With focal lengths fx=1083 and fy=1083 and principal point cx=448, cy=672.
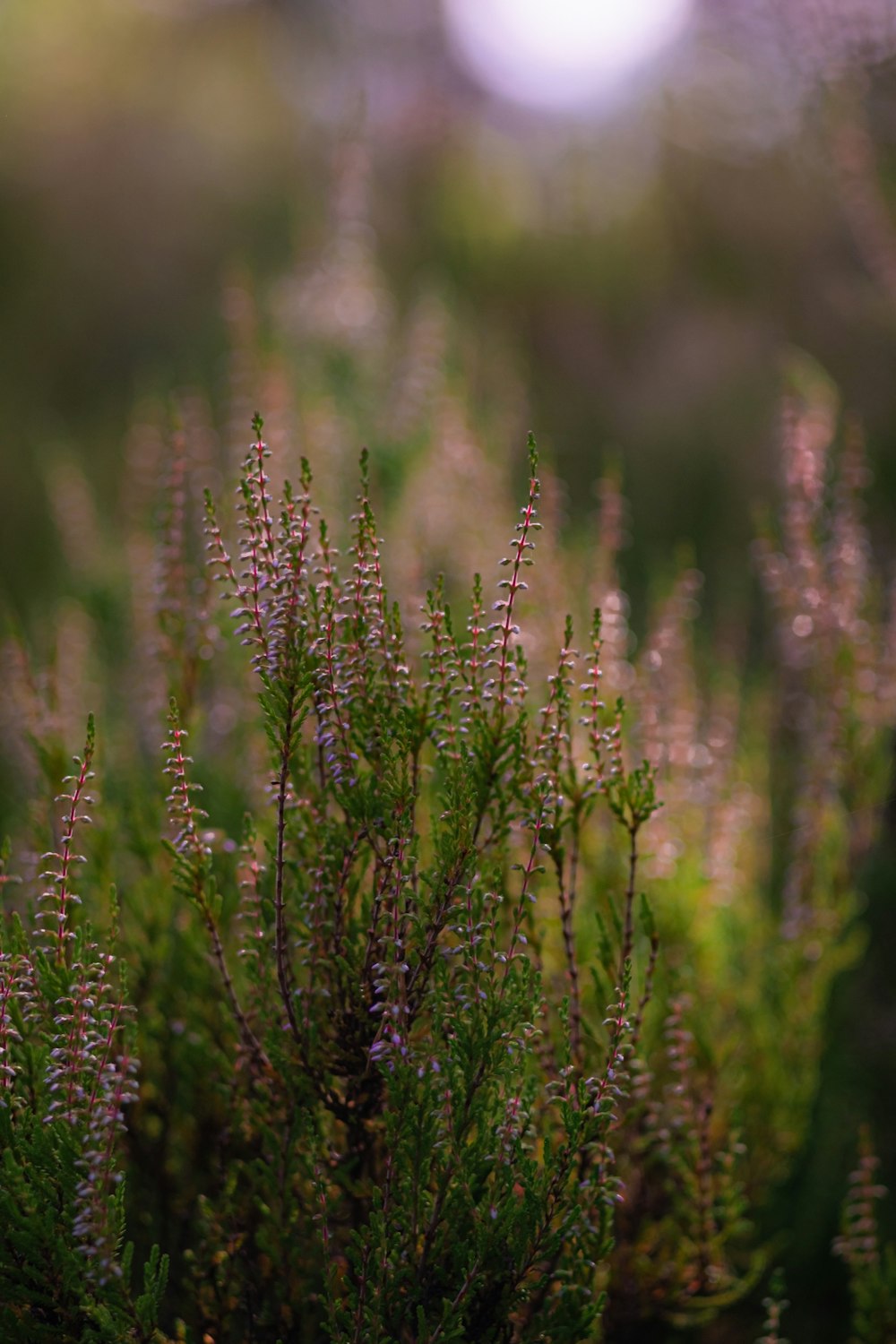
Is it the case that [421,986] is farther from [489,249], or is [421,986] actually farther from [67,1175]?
[489,249]

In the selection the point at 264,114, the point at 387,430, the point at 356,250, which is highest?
the point at 264,114

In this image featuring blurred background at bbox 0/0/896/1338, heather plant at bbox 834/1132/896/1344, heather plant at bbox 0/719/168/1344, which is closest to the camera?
heather plant at bbox 0/719/168/1344

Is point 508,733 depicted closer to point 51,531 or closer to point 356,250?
point 356,250

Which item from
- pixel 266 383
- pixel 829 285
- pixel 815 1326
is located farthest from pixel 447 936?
pixel 829 285

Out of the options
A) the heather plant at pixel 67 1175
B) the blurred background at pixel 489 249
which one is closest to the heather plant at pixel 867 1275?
the heather plant at pixel 67 1175

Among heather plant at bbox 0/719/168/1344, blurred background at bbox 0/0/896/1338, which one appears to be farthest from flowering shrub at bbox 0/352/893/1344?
blurred background at bbox 0/0/896/1338

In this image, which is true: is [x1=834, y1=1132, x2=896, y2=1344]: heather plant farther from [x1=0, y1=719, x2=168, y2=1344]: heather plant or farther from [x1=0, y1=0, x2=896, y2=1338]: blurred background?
[x1=0, y1=0, x2=896, y2=1338]: blurred background

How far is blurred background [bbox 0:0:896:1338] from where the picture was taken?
6008 mm

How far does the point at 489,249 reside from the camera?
8.76 meters

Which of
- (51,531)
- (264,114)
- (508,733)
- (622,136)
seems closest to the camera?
(508,733)

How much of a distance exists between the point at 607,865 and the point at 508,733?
109cm

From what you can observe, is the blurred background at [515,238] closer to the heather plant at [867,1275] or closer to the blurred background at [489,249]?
the blurred background at [489,249]

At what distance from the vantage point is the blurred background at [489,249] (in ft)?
19.7

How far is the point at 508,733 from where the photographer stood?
167 cm
